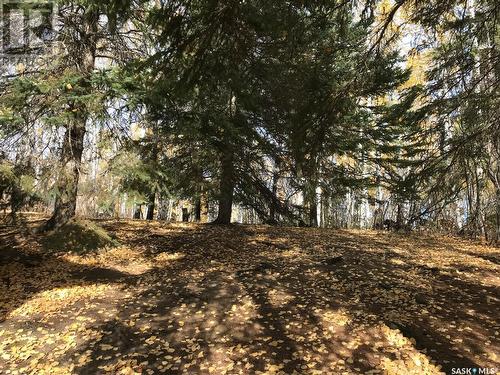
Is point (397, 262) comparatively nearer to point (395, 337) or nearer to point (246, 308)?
point (395, 337)

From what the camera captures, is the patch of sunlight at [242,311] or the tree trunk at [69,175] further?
the tree trunk at [69,175]

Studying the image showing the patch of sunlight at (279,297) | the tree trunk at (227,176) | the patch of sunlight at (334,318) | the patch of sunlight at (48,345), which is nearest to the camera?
the patch of sunlight at (48,345)

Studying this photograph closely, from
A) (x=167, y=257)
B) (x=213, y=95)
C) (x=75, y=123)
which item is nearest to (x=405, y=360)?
(x=213, y=95)

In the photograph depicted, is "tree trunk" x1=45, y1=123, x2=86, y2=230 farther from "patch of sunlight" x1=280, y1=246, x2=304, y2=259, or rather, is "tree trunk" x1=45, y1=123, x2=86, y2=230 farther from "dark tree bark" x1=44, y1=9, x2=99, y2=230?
"patch of sunlight" x1=280, y1=246, x2=304, y2=259

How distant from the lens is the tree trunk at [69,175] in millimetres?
8523

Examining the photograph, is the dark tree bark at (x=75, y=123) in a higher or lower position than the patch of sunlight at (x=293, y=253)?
higher

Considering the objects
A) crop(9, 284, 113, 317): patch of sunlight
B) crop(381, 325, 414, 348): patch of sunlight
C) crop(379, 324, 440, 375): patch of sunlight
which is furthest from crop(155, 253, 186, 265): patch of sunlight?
crop(379, 324, 440, 375): patch of sunlight

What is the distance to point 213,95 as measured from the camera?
7934mm

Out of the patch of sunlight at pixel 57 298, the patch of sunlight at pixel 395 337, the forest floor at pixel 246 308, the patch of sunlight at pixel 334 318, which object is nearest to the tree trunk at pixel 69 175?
the forest floor at pixel 246 308

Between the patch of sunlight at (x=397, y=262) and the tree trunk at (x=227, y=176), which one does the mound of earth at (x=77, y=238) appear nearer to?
the tree trunk at (x=227, y=176)

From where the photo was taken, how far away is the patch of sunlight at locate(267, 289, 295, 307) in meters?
7.26

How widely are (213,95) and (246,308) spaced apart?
4.33 meters

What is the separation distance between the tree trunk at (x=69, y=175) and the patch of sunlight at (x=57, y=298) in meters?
1.93

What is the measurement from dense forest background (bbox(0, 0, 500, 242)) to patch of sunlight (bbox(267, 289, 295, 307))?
8.31 feet
